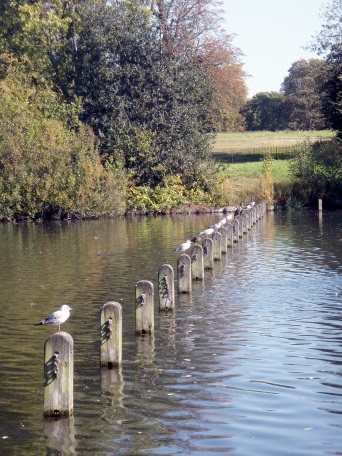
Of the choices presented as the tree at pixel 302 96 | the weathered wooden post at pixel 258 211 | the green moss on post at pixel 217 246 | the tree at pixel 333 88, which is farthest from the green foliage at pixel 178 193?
the tree at pixel 302 96

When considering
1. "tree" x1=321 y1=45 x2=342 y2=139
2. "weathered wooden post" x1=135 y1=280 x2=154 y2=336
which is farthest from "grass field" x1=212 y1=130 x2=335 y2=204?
"weathered wooden post" x1=135 y1=280 x2=154 y2=336

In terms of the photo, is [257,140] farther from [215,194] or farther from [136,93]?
[136,93]

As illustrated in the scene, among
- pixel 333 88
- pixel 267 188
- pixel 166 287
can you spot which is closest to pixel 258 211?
pixel 267 188

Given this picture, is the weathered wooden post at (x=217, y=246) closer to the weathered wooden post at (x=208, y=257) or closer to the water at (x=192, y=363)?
the water at (x=192, y=363)

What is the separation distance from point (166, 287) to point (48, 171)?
110 feet

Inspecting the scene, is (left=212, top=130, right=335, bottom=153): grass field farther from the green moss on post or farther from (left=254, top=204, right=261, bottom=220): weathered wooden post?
the green moss on post

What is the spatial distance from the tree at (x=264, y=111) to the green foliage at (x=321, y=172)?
63469 mm

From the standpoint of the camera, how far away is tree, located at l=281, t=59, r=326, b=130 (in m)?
108

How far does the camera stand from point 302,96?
373ft

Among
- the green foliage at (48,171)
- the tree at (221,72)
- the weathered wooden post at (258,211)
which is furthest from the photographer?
the tree at (221,72)

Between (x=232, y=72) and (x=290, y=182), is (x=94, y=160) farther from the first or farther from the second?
(x=232, y=72)

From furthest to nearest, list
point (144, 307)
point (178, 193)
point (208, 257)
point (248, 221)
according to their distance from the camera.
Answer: point (178, 193), point (248, 221), point (208, 257), point (144, 307)

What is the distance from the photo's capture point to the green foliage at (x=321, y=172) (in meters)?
54.2

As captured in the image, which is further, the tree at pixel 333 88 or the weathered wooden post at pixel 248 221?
the tree at pixel 333 88
